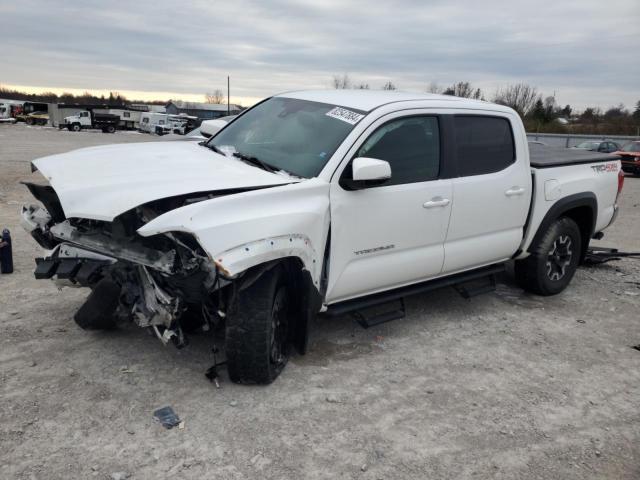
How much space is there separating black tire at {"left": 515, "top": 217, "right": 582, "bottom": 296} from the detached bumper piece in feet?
13.3

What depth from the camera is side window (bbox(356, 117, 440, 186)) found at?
13.3 feet

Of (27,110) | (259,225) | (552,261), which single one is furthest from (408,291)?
(27,110)

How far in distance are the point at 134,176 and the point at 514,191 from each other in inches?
130

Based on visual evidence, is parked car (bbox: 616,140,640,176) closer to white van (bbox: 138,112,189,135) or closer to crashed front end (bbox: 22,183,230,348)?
crashed front end (bbox: 22,183,230,348)

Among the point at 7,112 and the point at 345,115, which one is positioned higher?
the point at 345,115

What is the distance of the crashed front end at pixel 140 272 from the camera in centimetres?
320

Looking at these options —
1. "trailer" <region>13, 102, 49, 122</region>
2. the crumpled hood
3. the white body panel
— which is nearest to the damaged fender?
the crumpled hood

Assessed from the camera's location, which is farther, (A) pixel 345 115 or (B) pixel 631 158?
(B) pixel 631 158

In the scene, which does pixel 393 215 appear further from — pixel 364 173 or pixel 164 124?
pixel 164 124

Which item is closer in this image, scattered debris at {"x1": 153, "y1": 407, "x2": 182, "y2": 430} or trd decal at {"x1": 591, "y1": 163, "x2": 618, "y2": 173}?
scattered debris at {"x1": 153, "y1": 407, "x2": 182, "y2": 430}

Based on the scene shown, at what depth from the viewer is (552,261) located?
584 centimetres

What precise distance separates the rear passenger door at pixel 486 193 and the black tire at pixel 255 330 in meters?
1.74

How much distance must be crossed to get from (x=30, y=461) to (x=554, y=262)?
Answer: 5068 mm

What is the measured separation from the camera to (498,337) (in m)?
4.82
